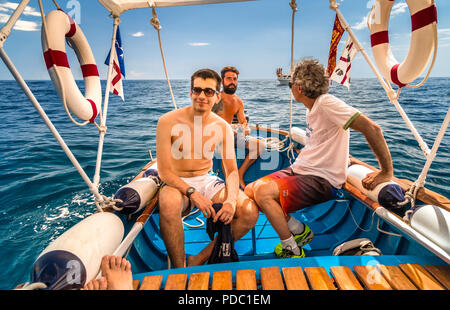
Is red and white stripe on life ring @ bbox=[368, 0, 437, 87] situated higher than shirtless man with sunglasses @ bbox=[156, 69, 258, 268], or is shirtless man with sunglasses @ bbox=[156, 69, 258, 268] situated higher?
red and white stripe on life ring @ bbox=[368, 0, 437, 87]

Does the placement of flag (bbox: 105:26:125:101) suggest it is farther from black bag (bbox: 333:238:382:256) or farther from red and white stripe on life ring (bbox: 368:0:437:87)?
black bag (bbox: 333:238:382:256)

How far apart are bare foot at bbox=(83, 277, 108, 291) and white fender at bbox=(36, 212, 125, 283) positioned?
0.08 meters

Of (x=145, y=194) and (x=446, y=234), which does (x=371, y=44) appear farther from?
(x=145, y=194)

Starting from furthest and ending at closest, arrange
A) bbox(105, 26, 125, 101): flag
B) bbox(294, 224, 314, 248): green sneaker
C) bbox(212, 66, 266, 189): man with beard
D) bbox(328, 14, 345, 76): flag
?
bbox(212, 66, 266, 189): man with beard < bbox(328, 14, 345, 76): flag < bbox(105, 26, 125, 101): flag < bbox(294, 224, 314, 248): green sneaker

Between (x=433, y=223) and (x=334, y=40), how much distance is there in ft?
8.63

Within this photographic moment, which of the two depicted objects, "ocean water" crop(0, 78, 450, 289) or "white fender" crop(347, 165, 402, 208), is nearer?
"white fender" crop(347, 165, 402, 208)

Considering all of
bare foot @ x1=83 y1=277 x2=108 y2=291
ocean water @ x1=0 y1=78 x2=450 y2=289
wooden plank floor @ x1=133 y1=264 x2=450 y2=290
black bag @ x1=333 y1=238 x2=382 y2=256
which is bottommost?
ocean water @ x1=0 y1=78 x2=450 y2=289

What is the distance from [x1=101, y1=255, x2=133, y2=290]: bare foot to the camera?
123 centimetres

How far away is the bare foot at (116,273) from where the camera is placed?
1.23 m

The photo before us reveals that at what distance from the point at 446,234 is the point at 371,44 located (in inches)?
66.5

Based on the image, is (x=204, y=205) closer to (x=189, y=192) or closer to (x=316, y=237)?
(x=189, y=192)

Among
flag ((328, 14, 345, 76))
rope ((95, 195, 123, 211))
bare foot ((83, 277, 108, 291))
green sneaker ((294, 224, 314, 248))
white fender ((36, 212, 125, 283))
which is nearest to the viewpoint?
bare foot ((83, 277, 108, 291))

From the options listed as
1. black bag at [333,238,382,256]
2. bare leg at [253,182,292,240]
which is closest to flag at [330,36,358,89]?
bare leg at [253,182,292,240]
